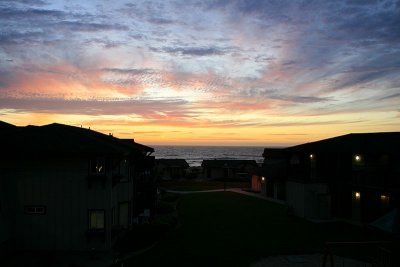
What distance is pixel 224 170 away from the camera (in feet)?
230

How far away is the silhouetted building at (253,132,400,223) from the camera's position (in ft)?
91.3

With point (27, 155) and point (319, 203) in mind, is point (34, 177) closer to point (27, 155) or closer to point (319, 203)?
point (27, 155)

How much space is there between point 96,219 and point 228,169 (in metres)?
51.8

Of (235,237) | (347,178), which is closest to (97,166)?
(235,237)

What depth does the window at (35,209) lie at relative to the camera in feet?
66.8

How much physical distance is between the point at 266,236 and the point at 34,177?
49.8ft

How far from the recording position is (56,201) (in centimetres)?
2044

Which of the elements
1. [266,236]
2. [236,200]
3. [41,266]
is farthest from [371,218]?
[41,266]

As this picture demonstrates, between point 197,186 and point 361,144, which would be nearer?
point 361,144

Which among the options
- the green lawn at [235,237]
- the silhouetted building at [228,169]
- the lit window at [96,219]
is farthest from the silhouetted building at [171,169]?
the lit window at [96,219]

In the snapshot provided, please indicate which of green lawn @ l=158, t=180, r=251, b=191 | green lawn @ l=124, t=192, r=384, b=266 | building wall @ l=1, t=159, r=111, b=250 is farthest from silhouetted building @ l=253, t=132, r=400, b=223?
green lawn @ l=158, t=180, r=251, b=191

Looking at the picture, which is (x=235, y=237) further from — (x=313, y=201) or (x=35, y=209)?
(x=35, y=209)

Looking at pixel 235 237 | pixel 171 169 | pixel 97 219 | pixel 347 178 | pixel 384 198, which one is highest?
pixel 171 169

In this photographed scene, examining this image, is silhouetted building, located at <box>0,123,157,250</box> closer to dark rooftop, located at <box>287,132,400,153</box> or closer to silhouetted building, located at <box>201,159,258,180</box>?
dark rooftop, located at <box>287,132,400,153</box>
